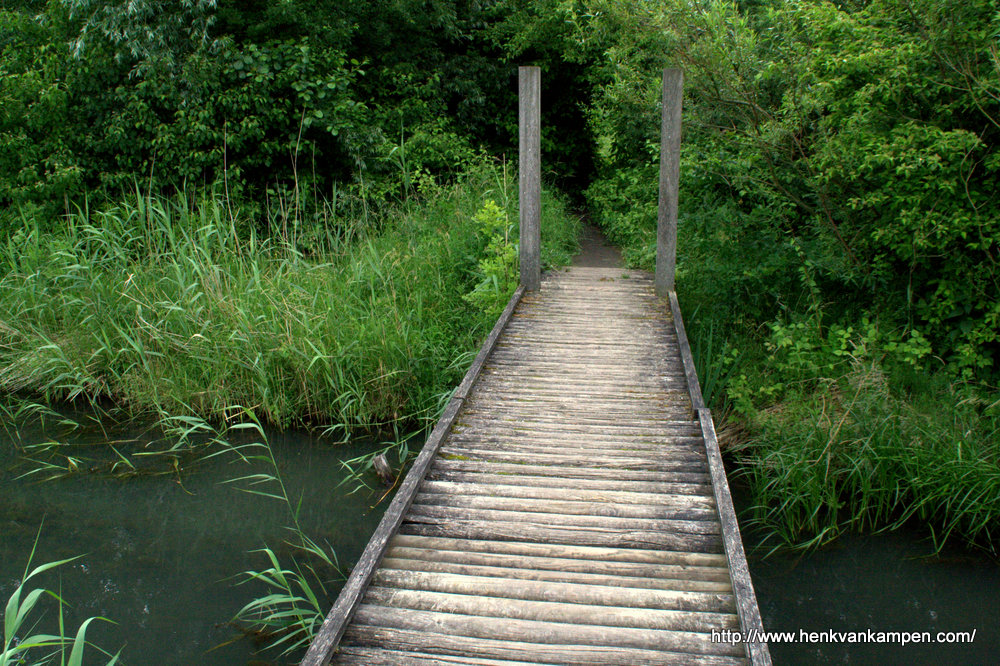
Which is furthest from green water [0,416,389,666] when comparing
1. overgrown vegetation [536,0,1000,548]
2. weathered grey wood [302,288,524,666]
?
overgrown vegetation [536,0,1000,548]

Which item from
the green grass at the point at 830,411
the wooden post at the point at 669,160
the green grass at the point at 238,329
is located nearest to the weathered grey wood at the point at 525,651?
the green grass at the point at 830,411

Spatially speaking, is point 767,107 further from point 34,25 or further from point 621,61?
point 34,25

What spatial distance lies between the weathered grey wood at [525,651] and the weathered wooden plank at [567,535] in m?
0.58

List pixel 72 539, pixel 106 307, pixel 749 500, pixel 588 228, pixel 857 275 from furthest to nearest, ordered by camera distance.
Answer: pixel 588 228 → pixel 106 307 → pixel 857 275 → pixel 749 500 → pixel 72 539

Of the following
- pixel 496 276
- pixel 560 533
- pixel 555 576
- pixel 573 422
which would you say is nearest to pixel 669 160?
pixel 496 276

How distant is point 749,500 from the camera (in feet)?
15.3

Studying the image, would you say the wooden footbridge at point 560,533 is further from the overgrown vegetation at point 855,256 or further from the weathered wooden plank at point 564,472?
the overgrown vegetation at point 855,256

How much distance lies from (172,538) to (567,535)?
2667mm

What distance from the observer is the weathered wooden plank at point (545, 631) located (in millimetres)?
2301

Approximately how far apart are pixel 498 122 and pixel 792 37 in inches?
280

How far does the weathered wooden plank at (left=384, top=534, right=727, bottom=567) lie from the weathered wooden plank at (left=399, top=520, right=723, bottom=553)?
3cm

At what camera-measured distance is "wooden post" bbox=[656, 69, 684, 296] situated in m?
5.49

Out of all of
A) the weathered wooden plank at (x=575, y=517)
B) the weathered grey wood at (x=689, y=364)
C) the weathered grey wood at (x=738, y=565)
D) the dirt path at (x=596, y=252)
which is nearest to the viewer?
the weathered grey wood at (x=738, y=565)

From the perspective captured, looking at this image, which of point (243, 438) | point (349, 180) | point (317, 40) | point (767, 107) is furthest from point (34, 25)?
point (767, 107)
